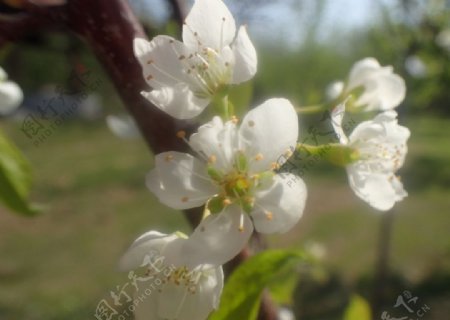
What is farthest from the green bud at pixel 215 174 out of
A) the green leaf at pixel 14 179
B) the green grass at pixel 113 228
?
the green grass at pixel 113 228

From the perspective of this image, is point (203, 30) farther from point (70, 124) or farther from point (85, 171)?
point (70, 124)

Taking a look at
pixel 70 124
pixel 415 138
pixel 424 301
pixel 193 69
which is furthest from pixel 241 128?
pixel 70 124

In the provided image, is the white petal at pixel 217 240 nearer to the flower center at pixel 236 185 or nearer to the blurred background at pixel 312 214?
the flower center at pixel 236 185

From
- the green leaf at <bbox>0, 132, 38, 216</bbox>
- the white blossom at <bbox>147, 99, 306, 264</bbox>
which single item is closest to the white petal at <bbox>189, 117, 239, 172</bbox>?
the white blossom at <bbox>147, 99, 306, 264</bbox>

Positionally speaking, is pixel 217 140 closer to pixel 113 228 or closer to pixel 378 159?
pixel 378 159

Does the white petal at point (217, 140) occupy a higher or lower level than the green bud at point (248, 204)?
higher

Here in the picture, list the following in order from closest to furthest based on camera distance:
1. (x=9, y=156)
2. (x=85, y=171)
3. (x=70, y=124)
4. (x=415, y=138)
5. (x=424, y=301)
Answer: (x=9, y=156), (x=424, y=301), (x=85, y=171), (x=415, y=138), (x=70, y=124)
